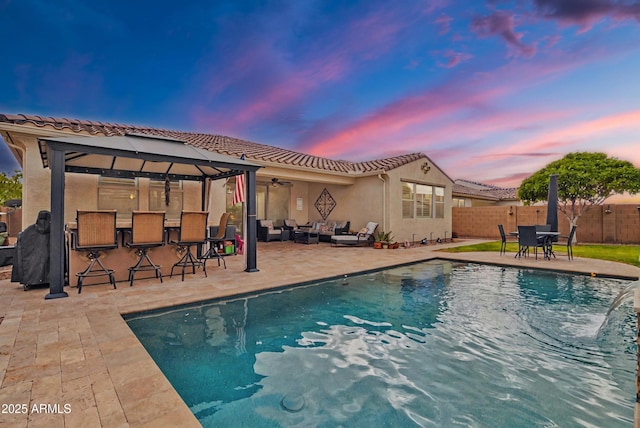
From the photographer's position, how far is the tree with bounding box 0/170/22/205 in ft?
61.8

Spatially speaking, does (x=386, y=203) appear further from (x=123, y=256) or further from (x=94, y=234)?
(x=94, y=234)

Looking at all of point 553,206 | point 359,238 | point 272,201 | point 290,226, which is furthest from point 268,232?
point 553,206

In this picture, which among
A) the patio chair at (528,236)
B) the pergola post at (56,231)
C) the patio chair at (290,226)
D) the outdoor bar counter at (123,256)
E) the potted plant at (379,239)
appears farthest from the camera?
the patio chair at (290,226)

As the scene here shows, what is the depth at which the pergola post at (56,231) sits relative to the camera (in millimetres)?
4418

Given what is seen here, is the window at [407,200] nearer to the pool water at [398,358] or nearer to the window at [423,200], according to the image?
the window at [423,200]

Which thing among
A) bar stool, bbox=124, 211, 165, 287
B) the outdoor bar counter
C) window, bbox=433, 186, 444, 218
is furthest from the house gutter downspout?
bar stool, bbox=124, 211, 165, 287

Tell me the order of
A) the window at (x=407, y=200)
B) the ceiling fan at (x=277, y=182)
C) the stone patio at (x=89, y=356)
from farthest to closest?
the ceiling fan at (x=277, y=182) → the window at (x=407, y=200) → the stone patio at (x=89, y=356)

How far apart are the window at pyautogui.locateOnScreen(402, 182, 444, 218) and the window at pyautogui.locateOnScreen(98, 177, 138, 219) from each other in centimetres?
989

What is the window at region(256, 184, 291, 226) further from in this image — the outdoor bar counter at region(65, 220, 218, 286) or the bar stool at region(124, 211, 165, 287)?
the bar stool at region(124, 211, 165, 287)

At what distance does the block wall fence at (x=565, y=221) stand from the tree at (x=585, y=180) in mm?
691

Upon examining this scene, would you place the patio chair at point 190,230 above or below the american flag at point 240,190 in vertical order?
below

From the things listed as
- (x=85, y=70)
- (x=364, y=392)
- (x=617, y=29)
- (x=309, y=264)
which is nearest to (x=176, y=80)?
(x=85, y=70)

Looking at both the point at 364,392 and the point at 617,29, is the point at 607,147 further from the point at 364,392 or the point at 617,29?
the point at 364,392

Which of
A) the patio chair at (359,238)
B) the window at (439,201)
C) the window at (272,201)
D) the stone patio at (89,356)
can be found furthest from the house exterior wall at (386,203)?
the stone patio at (89,356)
